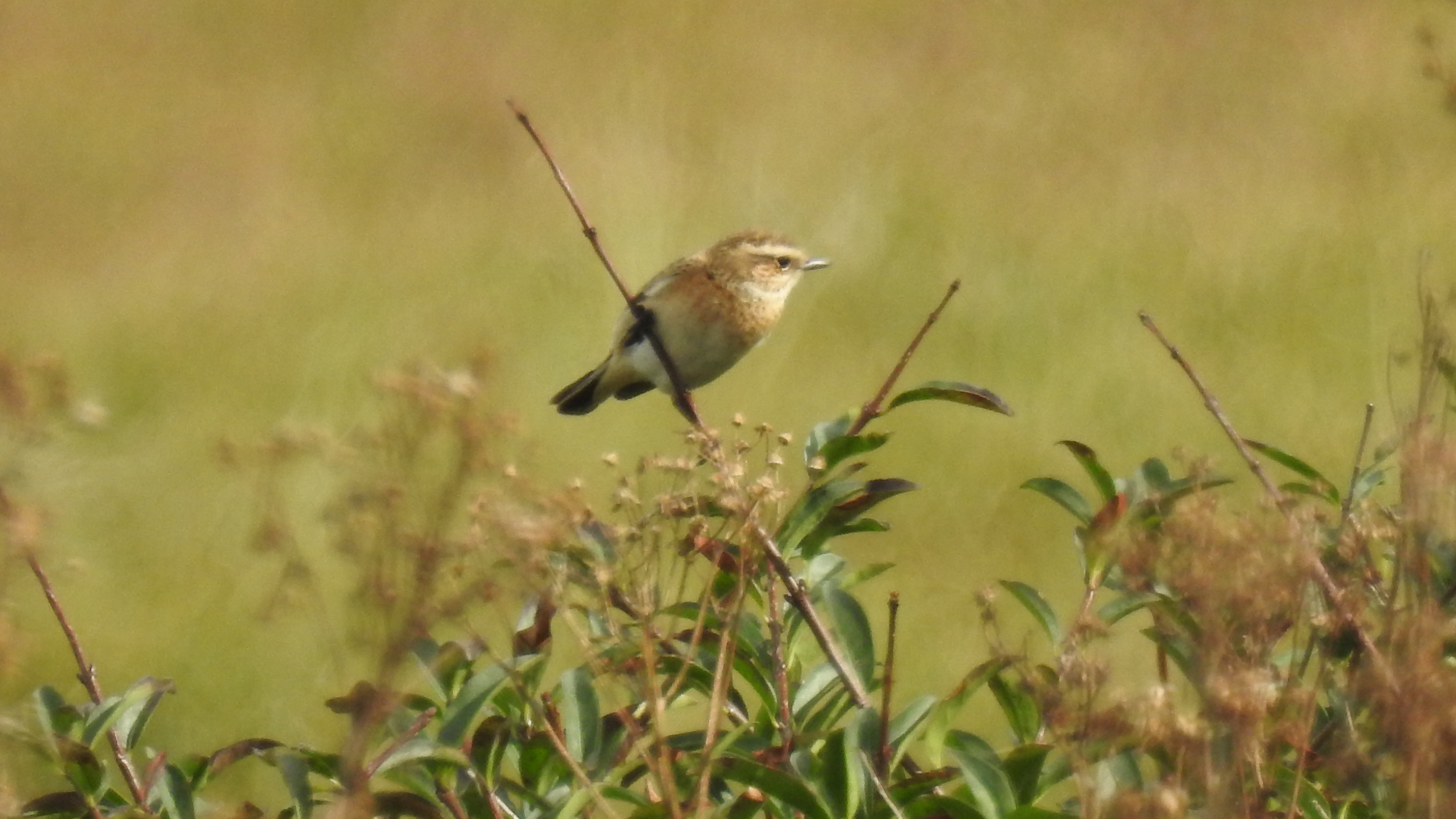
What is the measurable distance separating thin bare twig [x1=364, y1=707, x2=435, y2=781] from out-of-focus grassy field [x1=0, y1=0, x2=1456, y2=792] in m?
3.17

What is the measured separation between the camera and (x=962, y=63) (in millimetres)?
11070

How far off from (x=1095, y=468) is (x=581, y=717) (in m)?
0.62

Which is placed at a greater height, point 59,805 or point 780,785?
point 59,805

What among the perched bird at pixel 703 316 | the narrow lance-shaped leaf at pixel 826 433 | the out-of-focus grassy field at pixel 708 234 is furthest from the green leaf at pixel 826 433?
the out-of-focus grassy field at pixel 708 234

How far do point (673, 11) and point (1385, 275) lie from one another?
191 inches

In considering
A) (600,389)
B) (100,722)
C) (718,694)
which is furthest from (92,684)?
(600,389)

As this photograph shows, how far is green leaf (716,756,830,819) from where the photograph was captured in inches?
67.6

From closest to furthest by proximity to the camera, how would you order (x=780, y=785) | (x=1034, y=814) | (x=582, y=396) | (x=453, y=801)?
(x=1034, y=814) < (x=780, y=785) < (x=453, y=801) < (x=582, y=396)

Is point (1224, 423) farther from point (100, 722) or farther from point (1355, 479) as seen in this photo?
point (100, 722)

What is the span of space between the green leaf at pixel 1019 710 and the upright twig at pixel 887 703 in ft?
0.65

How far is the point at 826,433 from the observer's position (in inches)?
89.5

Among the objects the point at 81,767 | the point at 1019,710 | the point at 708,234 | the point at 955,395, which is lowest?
the point at 1019,710

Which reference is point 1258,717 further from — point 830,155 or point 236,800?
point 830,155

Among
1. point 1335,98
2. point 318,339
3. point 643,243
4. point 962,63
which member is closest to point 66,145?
point 318,339
